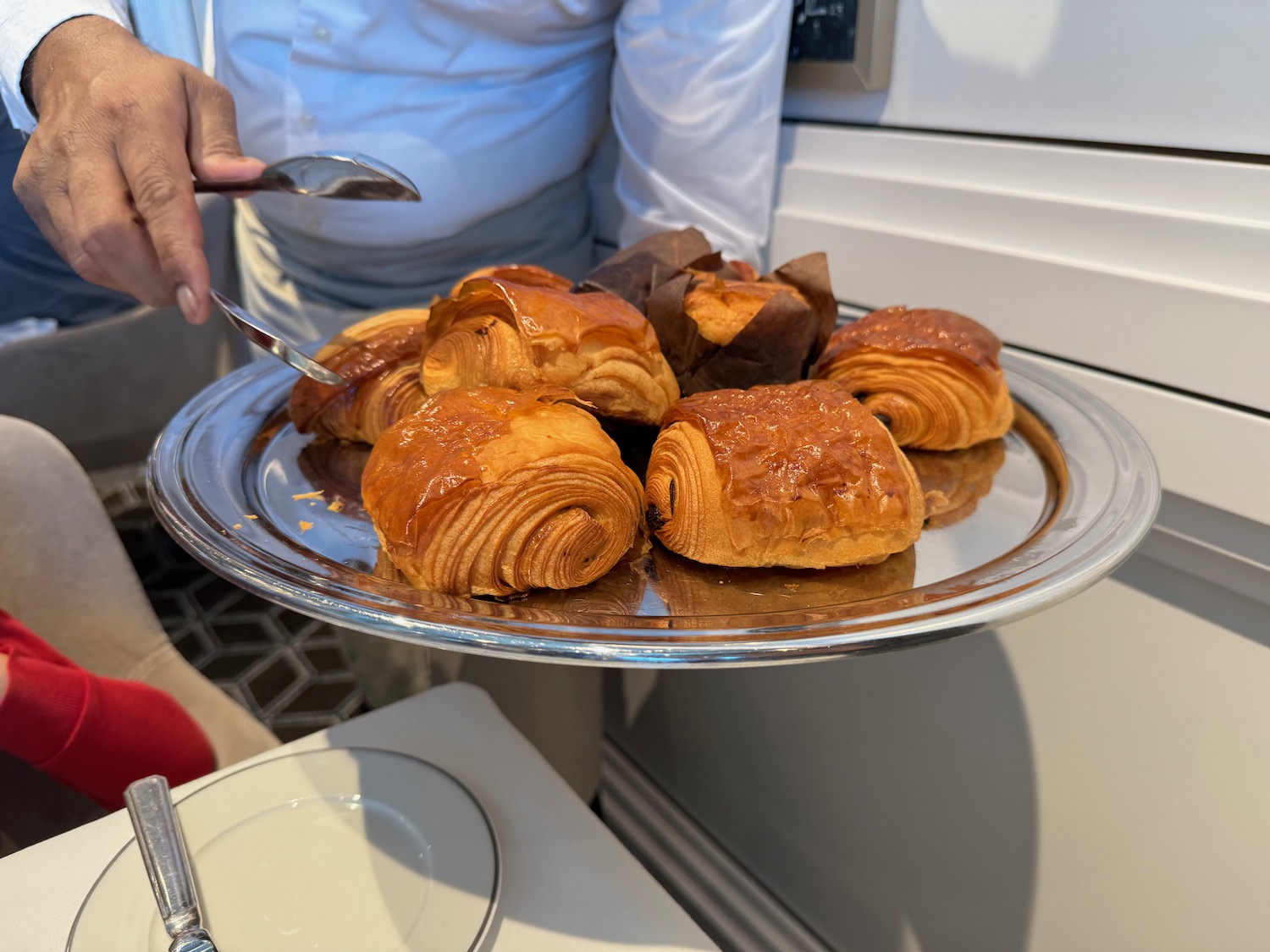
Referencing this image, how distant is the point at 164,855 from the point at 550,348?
0.38m

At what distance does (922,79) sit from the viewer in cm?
81

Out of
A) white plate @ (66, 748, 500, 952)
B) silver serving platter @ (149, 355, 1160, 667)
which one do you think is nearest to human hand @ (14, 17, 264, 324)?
silver serving platter @ (149, 355, 1160, 667)

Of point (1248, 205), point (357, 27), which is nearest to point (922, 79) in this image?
point (1248, 205)

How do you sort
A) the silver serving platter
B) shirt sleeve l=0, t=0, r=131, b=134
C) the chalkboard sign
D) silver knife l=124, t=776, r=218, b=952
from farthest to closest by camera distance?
the chalkboard sign
shirt sleeve l=0, t=0, r=131, b=134
silver knife l=124, t=776, r=218, b=952
the silver serving platter

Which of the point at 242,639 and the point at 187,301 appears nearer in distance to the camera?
the point at 187,301

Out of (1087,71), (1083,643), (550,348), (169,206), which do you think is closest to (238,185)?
(169,206)

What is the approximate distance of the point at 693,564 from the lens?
50 centimetres

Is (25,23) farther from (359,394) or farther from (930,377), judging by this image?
(930,377)

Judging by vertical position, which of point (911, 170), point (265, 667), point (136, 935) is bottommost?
point (265, 667)

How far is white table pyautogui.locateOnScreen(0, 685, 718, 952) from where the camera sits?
1.79ft

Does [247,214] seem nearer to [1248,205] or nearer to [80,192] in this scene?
[80,192]

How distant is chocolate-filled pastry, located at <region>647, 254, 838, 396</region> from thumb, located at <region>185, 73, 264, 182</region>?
0.99 feet

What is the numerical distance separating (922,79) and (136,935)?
34.5 inches

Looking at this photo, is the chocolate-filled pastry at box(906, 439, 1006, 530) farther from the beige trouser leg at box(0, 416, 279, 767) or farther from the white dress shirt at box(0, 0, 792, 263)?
the beige trouser leg at box(0, 416, 279, 767)
